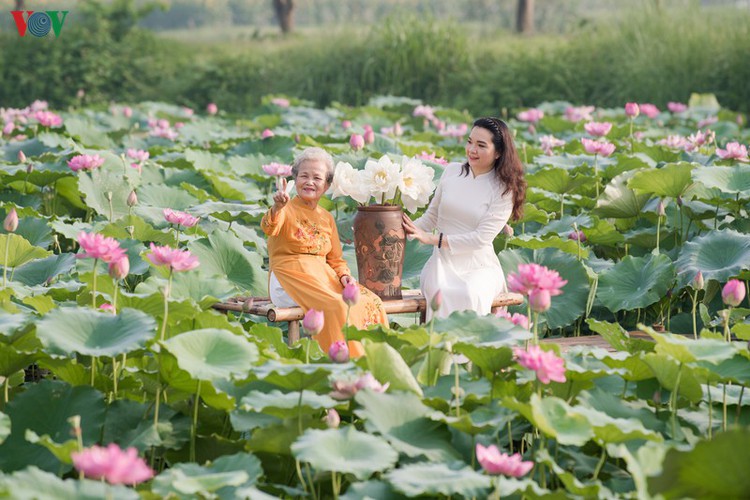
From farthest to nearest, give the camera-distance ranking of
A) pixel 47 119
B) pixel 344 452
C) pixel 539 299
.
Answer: pixel 47 119, pixel 539 299, pixel 344 452

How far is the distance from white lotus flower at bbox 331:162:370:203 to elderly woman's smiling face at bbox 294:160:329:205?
0.05 meters

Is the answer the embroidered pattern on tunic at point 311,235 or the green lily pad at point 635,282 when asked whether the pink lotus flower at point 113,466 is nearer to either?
the embroidered pattern on tunic at point 311,235

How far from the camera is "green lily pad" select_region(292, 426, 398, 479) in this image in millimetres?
2191

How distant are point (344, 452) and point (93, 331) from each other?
2.44ft

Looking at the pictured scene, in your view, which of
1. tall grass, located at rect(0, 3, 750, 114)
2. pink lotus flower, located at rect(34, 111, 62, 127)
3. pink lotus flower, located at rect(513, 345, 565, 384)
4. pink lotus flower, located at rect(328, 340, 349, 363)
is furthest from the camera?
tall grass, located at rect(0, 3, 750, 114)

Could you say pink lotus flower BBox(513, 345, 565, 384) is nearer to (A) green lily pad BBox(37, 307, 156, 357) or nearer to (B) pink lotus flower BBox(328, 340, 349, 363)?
(B) pink lotus flower BBox(328, 340, 349, 363)

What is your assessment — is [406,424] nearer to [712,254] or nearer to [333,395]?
[333,395]

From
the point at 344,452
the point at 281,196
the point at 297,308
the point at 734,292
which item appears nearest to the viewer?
the point at 344,452

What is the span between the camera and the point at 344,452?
7.49 ft

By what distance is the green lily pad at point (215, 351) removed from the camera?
254 cm

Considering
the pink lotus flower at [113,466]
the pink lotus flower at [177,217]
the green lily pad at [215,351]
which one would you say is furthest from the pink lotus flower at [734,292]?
the pink lotus flower at [177,217]

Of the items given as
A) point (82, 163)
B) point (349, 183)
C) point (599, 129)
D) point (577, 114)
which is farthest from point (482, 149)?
point (577, 114)

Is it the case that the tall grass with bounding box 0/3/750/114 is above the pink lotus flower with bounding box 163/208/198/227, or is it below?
below

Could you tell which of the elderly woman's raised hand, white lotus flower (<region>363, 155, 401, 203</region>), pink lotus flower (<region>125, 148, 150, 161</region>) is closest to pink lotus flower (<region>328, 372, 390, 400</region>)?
the elderly woman's raised hand
